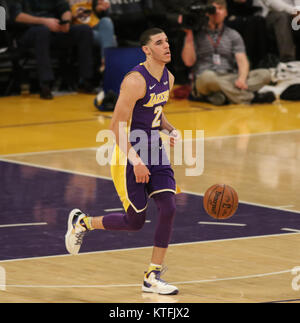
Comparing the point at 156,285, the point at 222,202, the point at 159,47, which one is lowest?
the point at 156,285

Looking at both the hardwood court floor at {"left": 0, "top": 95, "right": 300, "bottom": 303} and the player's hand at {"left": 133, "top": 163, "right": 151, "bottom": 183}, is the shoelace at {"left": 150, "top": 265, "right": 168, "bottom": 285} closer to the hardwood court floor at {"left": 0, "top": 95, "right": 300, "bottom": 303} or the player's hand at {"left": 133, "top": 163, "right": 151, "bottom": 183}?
the hardwood court floor at {"left": 0, "top": 95, "right": 300, "bottom": 303}

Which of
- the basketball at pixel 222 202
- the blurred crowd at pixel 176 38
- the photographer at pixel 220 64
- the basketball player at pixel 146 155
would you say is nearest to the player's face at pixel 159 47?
the basketball player at pixel 146 155

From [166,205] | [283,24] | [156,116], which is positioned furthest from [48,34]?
[166,205]

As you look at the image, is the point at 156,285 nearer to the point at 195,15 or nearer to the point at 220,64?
the point at 195,15

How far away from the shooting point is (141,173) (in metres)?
6.49

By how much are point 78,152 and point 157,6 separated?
19.9ft

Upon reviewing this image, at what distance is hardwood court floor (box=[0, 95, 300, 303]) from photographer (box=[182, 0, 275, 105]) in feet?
0.97

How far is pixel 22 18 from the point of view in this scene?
15477mm

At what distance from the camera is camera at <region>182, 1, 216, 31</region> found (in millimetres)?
14781

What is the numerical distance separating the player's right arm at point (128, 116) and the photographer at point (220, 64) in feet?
27.2

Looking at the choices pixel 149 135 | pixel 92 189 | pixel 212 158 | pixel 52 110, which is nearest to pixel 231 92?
pixel 52 110

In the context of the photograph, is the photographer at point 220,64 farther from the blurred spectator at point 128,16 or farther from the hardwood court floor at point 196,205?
the blurred spectator at point 128,16

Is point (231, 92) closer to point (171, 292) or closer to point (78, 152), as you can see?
point (78, 152)

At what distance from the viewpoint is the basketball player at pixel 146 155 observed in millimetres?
6574
